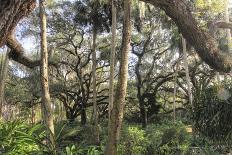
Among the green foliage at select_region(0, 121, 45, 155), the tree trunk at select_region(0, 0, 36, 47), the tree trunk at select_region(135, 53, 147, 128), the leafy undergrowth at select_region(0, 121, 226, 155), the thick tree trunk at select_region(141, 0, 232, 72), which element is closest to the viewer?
the tree trunk at select_region(0, 0, 36, 47)

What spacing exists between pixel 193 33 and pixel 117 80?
31.0 feet

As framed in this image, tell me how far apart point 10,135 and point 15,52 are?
2942 millimetres

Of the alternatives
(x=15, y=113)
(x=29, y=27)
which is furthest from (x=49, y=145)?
(x=15, y=113)

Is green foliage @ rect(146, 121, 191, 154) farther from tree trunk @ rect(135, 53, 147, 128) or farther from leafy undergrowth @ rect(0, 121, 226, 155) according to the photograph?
tree trunk @ rect(135, 53, 147, 128)

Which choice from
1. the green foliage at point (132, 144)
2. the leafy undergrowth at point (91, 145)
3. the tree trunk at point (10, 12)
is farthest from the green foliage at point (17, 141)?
the tree trunk at point (10, 12)

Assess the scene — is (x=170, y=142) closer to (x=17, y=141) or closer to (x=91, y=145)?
(x=91, y=145)

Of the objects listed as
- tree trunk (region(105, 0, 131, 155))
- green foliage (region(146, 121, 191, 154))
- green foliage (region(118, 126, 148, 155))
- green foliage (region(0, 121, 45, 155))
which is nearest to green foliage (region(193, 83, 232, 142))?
green foliage (region(146, 121, 191, 154))

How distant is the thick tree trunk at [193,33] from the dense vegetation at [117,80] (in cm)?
340

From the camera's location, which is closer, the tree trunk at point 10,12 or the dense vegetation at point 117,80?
the tree trunk at point 10,12

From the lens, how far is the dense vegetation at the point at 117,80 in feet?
39.8

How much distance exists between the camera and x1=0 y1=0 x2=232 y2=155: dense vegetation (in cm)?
1213

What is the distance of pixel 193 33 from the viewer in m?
5.38

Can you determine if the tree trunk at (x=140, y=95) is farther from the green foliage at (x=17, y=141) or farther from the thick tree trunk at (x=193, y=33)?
the thick tree trunk at (x=193, y=33)

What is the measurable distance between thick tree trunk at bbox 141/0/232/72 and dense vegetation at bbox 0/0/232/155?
3.40 meters
